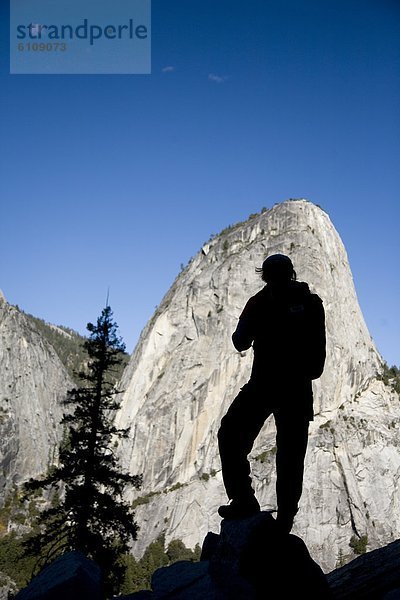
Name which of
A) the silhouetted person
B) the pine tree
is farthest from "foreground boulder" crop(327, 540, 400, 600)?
the pine tree

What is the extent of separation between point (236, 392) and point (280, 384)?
85.6 metres

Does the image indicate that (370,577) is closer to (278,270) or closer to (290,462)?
(290,462)

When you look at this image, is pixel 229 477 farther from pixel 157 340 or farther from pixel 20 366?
pixel 20 366

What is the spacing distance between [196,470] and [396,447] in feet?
121

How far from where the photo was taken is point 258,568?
459cm

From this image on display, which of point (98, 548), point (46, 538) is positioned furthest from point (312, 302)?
point (46, 538)

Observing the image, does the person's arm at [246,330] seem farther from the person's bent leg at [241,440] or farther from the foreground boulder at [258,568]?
the foreground boulder at [258,568]

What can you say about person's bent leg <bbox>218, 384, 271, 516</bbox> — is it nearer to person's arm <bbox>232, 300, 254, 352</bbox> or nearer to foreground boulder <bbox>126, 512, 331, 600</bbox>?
foreground boulder <bbox>126, 512, 331, 600</bbox>

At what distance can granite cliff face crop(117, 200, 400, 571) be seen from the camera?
7950 centimetres

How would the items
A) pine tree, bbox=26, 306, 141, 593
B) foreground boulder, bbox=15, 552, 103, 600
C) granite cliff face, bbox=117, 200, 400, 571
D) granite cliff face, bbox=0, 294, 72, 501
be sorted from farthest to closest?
1. granite cliff face, bbox=0, 294, 72, 501
2. granite cliff face, bbox=117, 200, 400, 571
3. pine tree, bbox=26, 306, 141, 593
4. foreground boulder, bbox=15, 552, 103, 600

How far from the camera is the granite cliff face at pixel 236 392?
79500 millimetres

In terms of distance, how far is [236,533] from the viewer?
4891mm

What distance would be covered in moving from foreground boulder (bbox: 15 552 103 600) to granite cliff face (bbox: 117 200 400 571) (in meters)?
75.9

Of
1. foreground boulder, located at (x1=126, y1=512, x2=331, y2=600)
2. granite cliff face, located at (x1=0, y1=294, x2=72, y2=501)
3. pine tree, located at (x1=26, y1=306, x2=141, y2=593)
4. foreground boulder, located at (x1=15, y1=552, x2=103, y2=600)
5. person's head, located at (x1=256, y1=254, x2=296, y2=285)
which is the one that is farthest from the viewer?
granite cliff face, located at (x1=0, y1=294, x2=72, y2=501)
